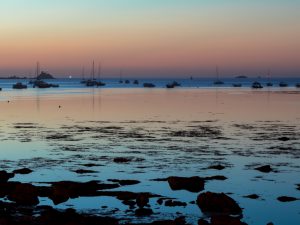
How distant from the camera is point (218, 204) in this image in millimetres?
22766

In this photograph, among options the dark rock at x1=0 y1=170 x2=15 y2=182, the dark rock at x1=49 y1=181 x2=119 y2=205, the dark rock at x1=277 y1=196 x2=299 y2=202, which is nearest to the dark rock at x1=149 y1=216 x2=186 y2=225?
the dark rock at x1=49 y1=181 x2=119 y2=205

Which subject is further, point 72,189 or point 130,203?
point 72,189

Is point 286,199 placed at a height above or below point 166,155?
below

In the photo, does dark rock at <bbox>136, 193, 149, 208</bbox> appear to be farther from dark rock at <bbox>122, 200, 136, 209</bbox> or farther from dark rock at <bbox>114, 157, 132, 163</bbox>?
dark rock at <bbox>114, 157, 132, 163</bbox>

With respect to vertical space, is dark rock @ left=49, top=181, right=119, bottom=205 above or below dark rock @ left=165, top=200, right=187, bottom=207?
above

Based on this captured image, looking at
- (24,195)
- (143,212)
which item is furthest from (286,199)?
(24,195)

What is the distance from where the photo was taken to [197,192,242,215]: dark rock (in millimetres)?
22703

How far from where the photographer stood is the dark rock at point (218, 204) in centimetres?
2270

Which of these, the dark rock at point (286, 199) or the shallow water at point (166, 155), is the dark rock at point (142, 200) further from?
the dark rock at point (286, 199)

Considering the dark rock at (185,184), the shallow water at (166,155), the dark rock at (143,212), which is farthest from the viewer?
the dark rock at (185,184)

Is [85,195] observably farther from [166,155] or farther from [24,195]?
[166,155]

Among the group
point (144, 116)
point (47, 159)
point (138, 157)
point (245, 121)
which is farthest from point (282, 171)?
point (144, 116)

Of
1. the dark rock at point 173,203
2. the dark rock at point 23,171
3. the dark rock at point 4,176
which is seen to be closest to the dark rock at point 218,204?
the dark rock at point 173,203

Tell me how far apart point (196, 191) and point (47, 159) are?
12604 mm
